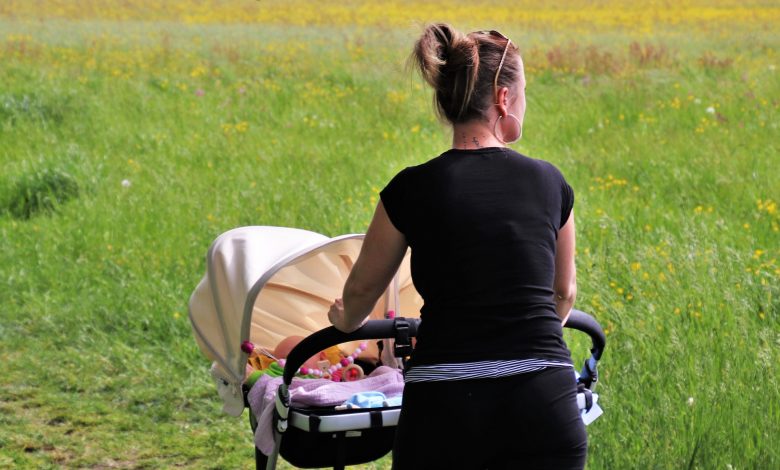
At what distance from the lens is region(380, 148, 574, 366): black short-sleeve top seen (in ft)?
7.27

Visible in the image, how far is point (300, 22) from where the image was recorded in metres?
17.3

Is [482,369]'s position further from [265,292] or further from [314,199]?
[314,199]

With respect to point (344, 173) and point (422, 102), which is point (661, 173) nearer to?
point (344, 173)

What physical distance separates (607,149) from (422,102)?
95.9 inches

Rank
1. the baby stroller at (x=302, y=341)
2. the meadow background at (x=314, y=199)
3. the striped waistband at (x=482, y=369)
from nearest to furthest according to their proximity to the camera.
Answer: the striped waistband at (x=482, y=369) < the baby stroller at (x=302, y=341) < the meadow background at (x=314, y=199)

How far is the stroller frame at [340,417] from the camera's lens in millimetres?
2713

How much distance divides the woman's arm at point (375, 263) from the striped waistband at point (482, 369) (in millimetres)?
231

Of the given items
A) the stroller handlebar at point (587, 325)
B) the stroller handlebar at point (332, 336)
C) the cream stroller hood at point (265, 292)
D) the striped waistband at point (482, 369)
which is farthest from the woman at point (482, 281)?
the cream stroller hood at point (265, 292)

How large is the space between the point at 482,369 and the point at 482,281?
17 centimetres

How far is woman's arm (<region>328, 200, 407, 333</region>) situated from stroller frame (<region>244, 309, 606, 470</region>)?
227 millimetres

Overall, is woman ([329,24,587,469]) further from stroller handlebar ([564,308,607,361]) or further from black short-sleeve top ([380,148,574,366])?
stroller handlebar ([564,308,607,361])

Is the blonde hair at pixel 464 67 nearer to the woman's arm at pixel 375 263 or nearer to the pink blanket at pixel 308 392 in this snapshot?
the woman's arm at pixel 375 263

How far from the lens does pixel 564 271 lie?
2.45m

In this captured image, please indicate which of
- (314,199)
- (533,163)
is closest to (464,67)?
(533,163)
